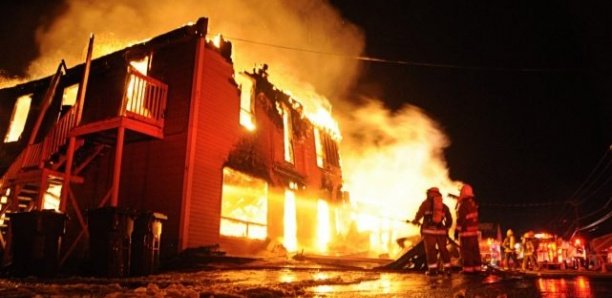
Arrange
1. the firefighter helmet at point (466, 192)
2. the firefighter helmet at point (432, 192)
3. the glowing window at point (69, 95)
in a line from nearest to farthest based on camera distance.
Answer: the firefighter helmet at point (432, 192)
the firefighter helmet at point (466, 192)
the glowing window at point (69, 95)

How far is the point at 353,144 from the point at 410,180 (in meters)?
3.90

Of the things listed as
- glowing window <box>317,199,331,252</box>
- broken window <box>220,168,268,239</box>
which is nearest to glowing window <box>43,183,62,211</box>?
broken window <box>220,168,268,239</box>

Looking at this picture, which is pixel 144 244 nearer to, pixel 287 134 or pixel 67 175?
pixel 67 175

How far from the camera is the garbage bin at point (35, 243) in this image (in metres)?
7.17

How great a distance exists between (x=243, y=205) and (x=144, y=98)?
4263 millimetres

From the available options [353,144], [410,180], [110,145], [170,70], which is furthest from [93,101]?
[410,180]

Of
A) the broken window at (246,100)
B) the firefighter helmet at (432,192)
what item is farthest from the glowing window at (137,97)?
the firefighter helmet at (432,192)

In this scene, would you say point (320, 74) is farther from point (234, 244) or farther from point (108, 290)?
point (108, 290)

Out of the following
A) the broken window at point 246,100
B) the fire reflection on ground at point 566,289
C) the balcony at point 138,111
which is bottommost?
the fire reflection on ground at point 566,289

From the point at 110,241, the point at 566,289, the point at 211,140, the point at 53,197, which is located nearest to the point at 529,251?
the point at 566,289

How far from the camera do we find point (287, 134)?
1569 centimetres

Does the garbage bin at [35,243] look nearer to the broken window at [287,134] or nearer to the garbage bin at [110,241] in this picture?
the garbage bin at [110,241]

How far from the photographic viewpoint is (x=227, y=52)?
12.9 metres

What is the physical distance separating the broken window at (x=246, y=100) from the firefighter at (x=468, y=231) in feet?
23.5
